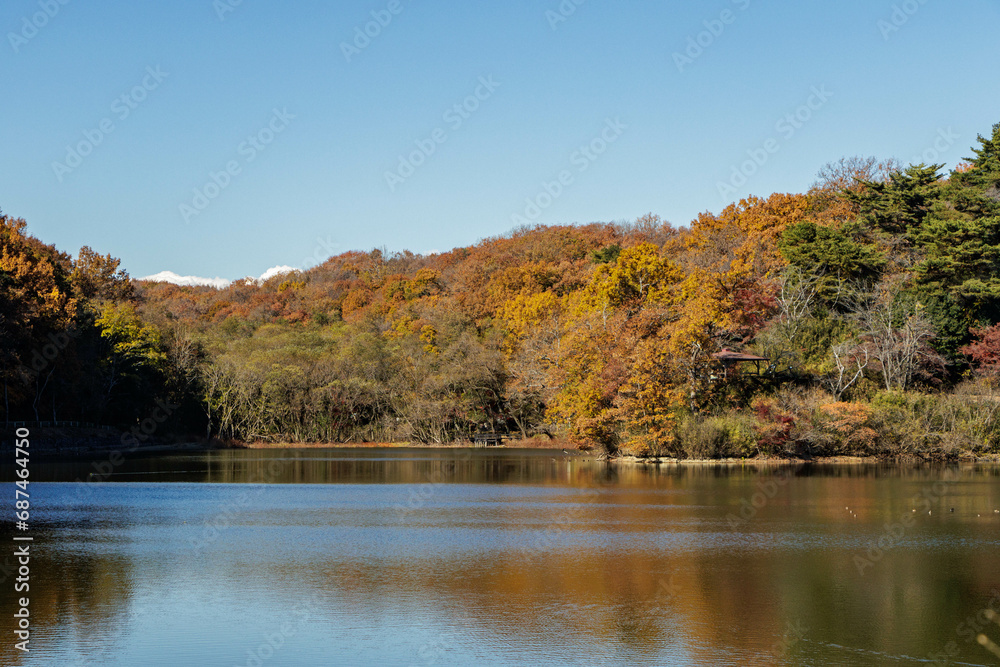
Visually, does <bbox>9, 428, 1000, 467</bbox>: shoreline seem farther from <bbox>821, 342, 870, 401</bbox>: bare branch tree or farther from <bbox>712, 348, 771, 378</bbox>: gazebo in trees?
<bbox>712, 348, 771, 378</bbox>: gazebo in trees

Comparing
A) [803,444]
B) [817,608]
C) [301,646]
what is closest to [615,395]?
[803,444]

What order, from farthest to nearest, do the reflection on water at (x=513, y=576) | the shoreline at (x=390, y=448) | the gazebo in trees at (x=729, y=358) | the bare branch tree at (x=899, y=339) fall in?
the bare branch tree at (x=899, y=339) < the gazebo in trees at (x=729, y=358) < the shoreline at (x=390, y=448) < the reflection on water at (x=513, y=576)

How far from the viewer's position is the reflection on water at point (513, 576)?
9961 mm

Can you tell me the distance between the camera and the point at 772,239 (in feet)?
169

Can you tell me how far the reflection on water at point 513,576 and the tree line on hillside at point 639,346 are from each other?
11.8 m

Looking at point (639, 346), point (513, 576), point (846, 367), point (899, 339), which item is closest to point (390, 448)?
point (639, 346)

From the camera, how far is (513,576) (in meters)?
13.5

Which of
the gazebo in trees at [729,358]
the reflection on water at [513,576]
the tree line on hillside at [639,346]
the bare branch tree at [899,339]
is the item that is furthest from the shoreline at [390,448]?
the reflection on water at [513,576]

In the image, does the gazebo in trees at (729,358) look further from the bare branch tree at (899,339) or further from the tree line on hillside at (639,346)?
the bare branch tree at (899,339)

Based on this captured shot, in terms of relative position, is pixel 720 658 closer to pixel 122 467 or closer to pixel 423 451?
pixel 122 467

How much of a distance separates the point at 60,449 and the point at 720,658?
43.7 m

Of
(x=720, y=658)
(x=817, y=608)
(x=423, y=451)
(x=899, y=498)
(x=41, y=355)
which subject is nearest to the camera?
(x=720, y=658)

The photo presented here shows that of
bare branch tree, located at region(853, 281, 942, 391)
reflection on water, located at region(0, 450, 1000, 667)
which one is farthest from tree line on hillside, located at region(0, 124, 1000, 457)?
reflection on water, located at region(0, 450, 1000, 667)

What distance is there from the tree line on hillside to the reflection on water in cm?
1178
